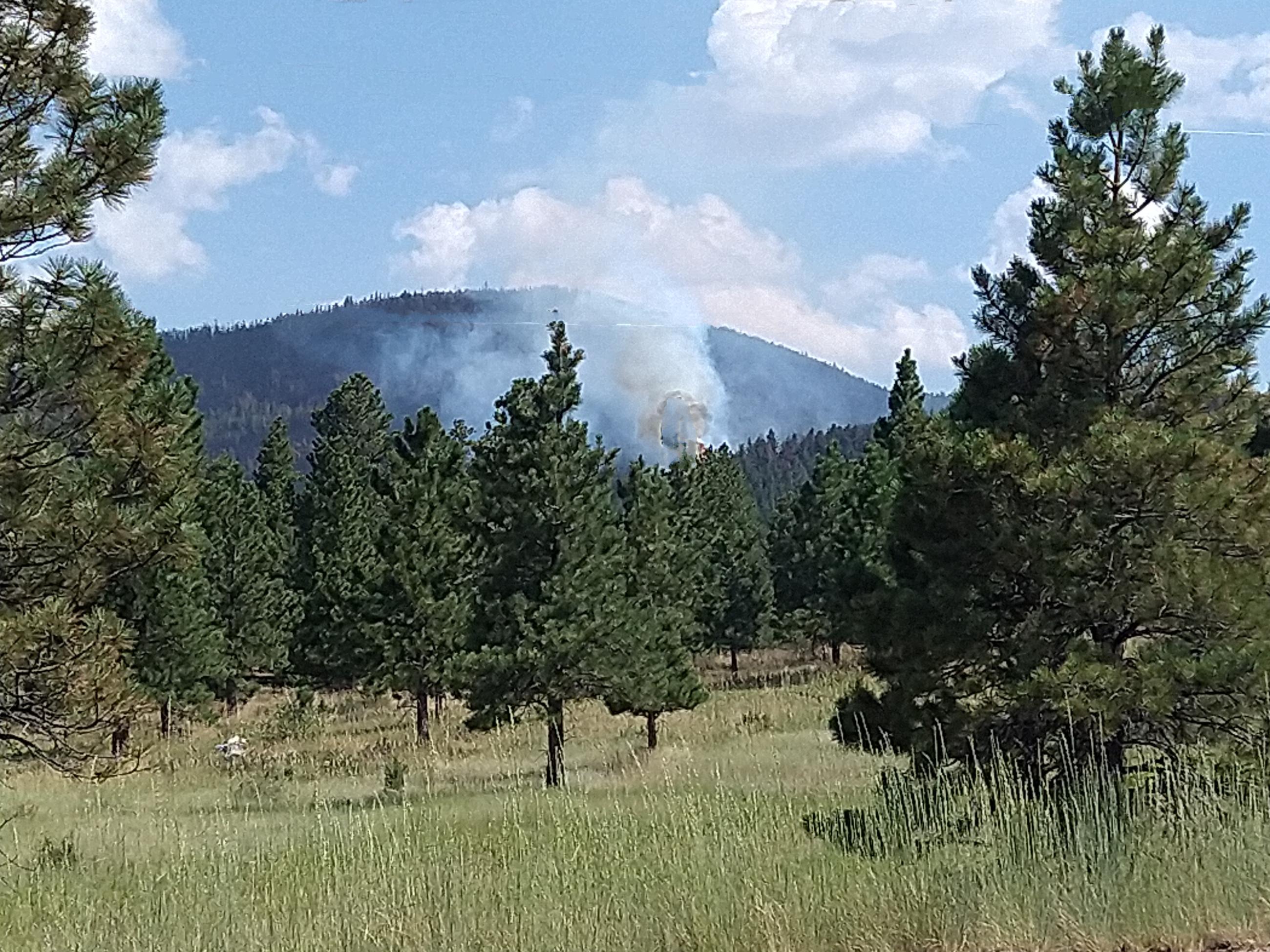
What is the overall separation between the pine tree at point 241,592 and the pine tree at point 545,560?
14.9 metres

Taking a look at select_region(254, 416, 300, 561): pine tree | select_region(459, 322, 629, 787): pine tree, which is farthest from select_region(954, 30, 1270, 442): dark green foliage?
select_region(254, 416, 300, 561): pine tree

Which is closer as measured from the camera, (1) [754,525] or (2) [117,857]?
(2) [117,857]

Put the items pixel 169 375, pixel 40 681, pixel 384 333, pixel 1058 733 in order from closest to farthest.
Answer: pixel 40 681 → pixel 1058 733 → pixel 169 375 → pixel 384 333

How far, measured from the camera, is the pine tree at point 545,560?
20.8 meters

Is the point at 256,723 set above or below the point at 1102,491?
below

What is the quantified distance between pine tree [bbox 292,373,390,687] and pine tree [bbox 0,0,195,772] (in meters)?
23.8

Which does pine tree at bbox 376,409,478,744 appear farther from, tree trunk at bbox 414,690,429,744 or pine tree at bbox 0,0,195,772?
pine tree at bbox 0,0,195,772

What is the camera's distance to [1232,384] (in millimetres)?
7910

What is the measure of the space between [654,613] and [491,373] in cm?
8746

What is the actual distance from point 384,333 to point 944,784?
127349mm

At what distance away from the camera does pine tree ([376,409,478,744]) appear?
96.4 ft

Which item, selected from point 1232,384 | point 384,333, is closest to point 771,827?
point 1232,384

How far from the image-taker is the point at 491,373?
110 metres

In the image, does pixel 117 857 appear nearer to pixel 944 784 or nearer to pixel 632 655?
pixel 944 784
